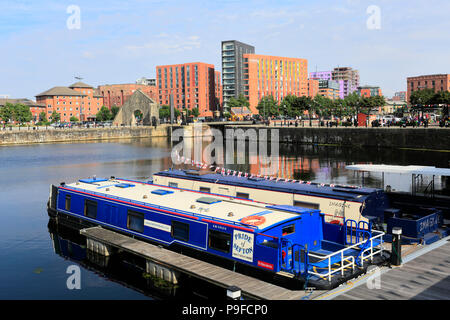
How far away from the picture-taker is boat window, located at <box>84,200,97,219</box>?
25750 mm

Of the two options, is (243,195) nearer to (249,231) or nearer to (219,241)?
(219,241)

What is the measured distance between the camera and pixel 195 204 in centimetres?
2089

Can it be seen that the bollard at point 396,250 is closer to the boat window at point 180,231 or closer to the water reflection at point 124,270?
the water reflection at point 124,270

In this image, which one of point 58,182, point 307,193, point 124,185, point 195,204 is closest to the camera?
point 195,204

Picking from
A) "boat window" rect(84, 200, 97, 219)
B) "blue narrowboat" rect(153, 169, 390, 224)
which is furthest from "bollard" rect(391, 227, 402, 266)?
"boat window" rect(84, 200, 97, 219)

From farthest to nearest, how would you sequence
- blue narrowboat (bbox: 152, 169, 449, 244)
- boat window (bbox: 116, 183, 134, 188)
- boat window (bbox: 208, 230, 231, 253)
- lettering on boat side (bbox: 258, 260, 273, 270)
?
1. boat window (bbox: 116, 183, 134, 188)
2. blue narrowboat (bbox: 152, 169, 449, 244)
3. boat window (bbox: 208, 230, 231, 253)
4. lettering on boat side (bbox: 258, 260, 273, 270)

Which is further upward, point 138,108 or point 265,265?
point 138,108

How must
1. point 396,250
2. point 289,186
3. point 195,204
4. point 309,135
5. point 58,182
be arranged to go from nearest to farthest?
point 396,250, point 195,204, point 289,186, point 58,182, point 309,135

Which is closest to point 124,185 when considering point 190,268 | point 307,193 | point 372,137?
point 190,268

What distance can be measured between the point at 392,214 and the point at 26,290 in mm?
18720

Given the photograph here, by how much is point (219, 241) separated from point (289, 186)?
7827mm

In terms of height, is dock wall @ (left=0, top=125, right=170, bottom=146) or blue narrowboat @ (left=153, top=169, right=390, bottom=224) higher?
dock wall @ (left=0, top=125, right=170, bottom=146)

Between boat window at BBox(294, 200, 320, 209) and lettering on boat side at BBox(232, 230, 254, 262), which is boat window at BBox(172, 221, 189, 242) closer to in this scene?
lettering on boat side at BBox(232, 230, 254, 262)

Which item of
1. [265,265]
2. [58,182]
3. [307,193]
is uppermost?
[307,193]
